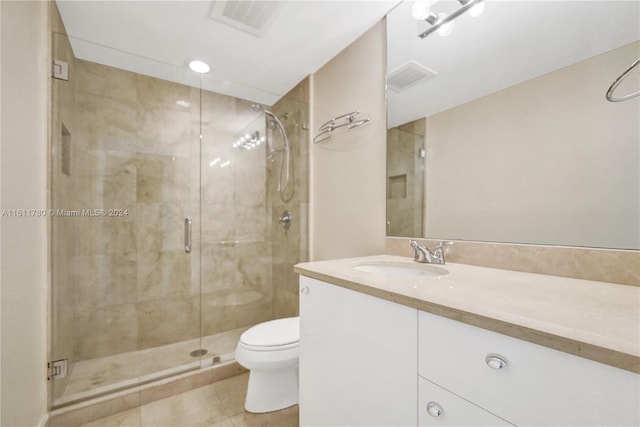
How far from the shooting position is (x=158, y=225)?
219 centimetres

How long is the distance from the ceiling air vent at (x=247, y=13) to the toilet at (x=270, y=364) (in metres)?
1.84

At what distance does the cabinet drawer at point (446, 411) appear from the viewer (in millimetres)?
567

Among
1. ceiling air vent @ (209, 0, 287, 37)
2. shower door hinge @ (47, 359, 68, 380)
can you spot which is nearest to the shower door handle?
shower door hinge @ (47, 359, 68, 380)

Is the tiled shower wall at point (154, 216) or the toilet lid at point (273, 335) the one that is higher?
the tiled shower wall at point (154, 216)

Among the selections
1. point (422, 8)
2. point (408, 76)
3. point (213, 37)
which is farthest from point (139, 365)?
point (422, 8)

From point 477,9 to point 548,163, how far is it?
0.77 metres

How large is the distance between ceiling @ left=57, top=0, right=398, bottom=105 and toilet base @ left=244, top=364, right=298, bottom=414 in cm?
202

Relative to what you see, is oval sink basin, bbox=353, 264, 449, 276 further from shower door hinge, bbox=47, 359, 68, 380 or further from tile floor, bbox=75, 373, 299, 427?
shower door hinge, bbox=47, 359, 68, 380

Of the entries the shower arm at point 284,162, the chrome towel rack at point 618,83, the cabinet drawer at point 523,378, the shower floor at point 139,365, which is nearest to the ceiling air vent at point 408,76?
the chrome towel rack at point 618,83

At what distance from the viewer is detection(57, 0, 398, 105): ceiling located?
1.51 metres

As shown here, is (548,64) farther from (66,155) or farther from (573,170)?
(66,155)

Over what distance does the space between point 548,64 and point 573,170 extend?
41cm

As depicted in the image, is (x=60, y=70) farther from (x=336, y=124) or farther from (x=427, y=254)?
(x=427, y=254)

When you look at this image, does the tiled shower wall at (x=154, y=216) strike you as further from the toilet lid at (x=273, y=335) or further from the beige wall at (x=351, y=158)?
the toilet lid at (x=273, y=335)
